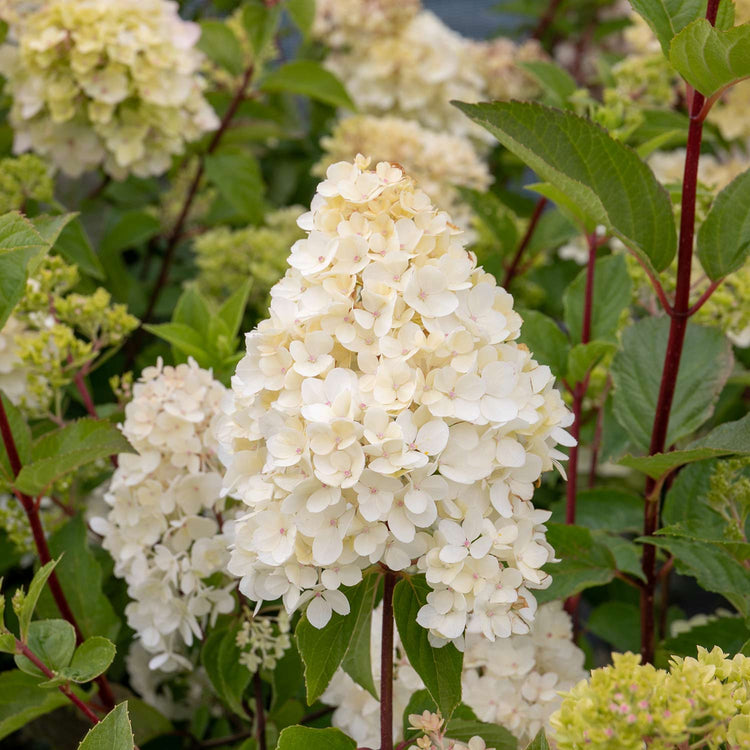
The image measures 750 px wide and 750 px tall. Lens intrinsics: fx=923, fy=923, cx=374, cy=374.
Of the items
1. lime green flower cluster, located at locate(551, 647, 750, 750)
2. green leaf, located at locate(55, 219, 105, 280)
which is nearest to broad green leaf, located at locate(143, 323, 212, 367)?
green leaf, located at locate(55, 219, 105, 280)

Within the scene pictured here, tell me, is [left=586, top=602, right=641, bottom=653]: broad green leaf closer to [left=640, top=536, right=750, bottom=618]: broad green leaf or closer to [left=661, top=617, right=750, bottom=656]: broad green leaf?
[left=661, top=617, right=750, bottom=656]: broad green leaf

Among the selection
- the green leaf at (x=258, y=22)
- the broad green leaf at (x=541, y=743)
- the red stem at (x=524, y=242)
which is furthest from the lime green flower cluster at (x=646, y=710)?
the green leaf at (x=258, y=22)

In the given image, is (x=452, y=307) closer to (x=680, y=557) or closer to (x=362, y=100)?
(x=680, y=557)

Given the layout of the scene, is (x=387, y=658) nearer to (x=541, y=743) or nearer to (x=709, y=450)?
(x=541, y=743)

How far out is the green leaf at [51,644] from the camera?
585 millimetres

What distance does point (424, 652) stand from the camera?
0.53 meters

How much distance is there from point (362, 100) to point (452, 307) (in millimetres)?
1100

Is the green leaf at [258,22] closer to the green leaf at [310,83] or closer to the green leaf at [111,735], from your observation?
the green leaf at [310,83]

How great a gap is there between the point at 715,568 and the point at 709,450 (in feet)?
0.40

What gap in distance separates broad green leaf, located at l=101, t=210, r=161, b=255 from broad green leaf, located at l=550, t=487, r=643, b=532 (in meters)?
0.64

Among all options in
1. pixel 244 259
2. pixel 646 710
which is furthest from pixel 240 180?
pixel 646 710

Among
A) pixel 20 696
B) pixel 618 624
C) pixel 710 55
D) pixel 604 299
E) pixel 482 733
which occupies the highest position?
pixel 710 55

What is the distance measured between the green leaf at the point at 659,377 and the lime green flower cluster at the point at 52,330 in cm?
42

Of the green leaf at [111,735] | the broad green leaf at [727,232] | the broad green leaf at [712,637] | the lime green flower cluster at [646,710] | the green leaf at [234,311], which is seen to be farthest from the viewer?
the green leaf at [234,311]
